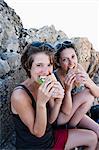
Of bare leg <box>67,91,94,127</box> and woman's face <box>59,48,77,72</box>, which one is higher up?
woman's face <box>59,48,77,72</box>

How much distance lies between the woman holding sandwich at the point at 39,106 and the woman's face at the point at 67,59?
1.40 ft

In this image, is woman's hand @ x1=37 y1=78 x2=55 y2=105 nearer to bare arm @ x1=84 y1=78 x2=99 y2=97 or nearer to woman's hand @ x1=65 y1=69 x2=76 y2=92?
woman's hand @ x1=65 y1=69 x2=76 y2=92

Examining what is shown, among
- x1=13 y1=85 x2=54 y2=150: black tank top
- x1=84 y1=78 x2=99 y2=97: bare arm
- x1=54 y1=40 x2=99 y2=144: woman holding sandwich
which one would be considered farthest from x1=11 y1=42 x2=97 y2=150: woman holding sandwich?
x1=84 y1=78 x2=99 y2=97: bare arm

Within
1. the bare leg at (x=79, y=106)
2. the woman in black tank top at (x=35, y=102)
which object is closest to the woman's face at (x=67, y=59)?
the bare leg at (x=79, y=106)

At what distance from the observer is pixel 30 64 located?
9.15 ft

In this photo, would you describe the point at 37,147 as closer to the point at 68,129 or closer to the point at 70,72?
the point at 68,129

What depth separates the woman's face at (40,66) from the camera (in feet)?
9.00

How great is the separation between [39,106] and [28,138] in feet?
1.14

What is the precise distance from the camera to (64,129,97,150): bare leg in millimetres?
3104

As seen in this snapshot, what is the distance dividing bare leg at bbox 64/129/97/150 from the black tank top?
0.90 feet

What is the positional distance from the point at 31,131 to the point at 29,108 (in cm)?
19

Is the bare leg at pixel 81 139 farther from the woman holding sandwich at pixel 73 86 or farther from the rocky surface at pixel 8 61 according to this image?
the rocky surface at pixel 8 61

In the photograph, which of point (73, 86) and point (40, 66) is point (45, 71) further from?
point (73, 86)

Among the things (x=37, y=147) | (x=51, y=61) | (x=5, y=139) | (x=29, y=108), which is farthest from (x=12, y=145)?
(x=51, y=61)
